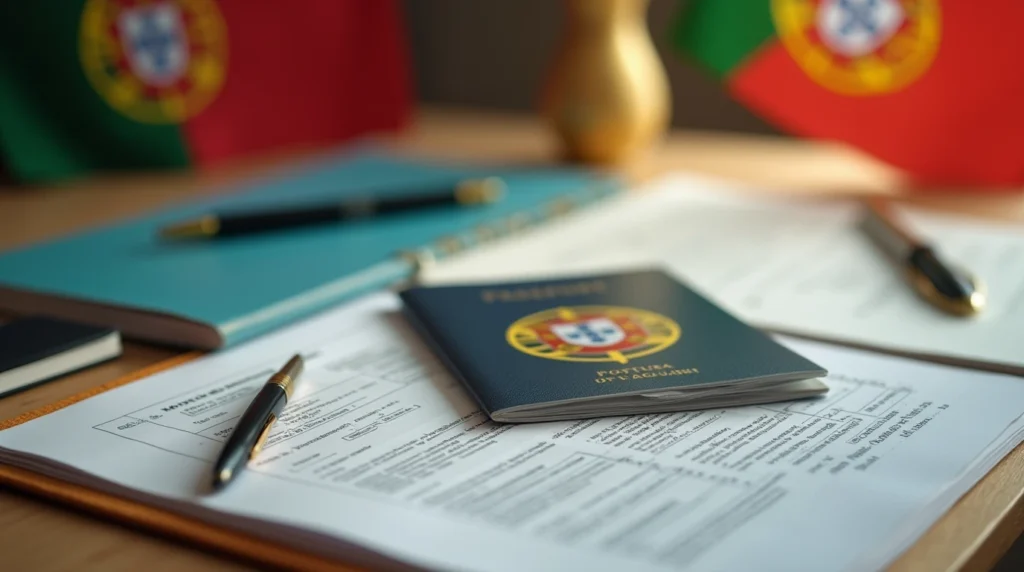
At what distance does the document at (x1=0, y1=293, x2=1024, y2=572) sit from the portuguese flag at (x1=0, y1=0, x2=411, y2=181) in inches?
22.2

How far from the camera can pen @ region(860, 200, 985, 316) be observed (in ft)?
2.21

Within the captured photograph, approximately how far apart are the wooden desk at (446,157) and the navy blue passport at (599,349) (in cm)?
13

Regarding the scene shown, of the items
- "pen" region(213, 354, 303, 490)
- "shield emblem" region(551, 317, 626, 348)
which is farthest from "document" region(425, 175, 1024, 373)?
"pen" region(213, 354, 303, 490)

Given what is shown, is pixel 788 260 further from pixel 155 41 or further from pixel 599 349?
pixel 155 41

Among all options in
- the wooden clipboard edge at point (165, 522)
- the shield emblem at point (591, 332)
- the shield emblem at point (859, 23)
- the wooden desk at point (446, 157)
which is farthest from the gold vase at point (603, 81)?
the wooden clipboard edge at point (165, 522)

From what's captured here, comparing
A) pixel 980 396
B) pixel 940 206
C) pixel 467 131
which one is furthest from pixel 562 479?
pixel 467 131

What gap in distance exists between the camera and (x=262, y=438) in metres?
0.49

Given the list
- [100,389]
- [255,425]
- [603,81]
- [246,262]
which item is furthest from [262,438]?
[603,81]

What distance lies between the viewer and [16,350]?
23.5 inches

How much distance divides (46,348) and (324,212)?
30cm

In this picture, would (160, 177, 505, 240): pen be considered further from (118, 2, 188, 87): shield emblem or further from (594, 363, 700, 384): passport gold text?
(594, 363, 700, 384): passport gold text

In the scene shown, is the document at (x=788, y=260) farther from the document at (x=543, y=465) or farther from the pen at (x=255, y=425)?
the pen at (x=255, y=425)

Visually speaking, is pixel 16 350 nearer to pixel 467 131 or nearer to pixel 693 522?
pixel 693 522

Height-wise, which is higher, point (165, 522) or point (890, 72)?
point (890, 72)
